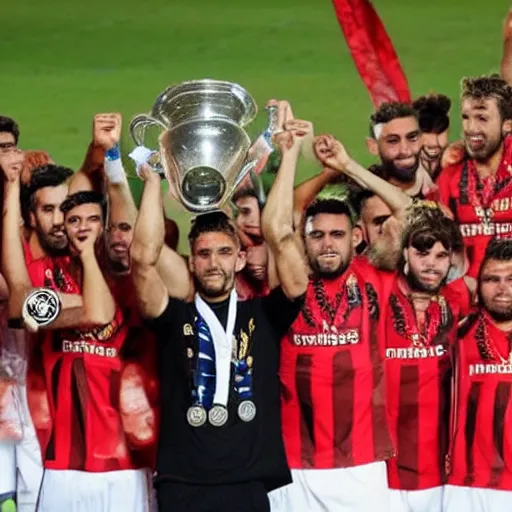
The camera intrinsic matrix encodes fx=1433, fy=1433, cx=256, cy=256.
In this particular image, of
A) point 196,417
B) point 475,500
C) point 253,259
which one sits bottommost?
point 475,500

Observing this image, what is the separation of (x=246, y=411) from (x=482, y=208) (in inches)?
43.8

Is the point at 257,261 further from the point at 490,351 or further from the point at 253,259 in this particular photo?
the point at 490,351

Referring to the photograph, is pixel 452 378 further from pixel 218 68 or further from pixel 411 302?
pixel 218 68

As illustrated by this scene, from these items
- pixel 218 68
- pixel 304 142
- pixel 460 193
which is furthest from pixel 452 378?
pixel 218 68

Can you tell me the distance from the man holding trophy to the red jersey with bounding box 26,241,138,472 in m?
A: 0.27

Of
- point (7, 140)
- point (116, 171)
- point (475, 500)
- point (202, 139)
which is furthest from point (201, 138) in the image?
point (475, 500)

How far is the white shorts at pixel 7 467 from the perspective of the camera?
4957 millimetres

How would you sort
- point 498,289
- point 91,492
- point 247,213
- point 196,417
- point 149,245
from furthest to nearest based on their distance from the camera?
point 247,213 < point 498,289 < point 91,492 < point 196,417 < point 149,245

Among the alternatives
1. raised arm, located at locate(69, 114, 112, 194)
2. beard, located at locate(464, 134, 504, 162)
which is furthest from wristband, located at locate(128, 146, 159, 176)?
beard, located at locate(464, 134, 504, 162)

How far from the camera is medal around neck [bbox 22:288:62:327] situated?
475 cm

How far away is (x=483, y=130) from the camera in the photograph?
500 centimetres

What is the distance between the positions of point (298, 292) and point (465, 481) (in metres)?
0.92

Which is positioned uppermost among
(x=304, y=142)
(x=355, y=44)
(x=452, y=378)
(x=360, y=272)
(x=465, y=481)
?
(x=355, y=44)

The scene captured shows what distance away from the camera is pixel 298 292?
457 centimetres
